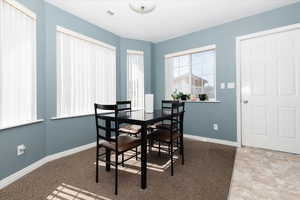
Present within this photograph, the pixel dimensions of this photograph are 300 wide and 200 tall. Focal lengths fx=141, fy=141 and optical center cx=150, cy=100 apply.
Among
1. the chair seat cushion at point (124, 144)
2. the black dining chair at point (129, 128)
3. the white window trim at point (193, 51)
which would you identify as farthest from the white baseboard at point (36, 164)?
the white window trim at point (193, 51)

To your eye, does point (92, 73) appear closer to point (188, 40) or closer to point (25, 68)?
point (25, 68)

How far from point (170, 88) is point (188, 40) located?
134 centimetres

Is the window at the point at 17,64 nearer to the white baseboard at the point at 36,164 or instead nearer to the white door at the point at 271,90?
the white baseboard at the point at 36,164

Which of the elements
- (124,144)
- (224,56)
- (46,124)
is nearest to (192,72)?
(224,56)

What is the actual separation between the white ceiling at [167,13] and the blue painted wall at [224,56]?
5.5 inches

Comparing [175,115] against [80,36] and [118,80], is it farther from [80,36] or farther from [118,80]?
[80,36]

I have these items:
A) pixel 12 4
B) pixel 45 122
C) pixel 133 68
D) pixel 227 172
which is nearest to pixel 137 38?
pixel 133 68

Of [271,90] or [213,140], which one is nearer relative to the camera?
[271,90]

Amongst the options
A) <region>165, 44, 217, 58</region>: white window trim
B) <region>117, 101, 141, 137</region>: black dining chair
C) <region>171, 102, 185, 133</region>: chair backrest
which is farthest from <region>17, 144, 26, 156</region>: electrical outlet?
<region>165, 44, 217, 58</region>: white window trim

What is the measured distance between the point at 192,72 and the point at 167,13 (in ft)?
5.11

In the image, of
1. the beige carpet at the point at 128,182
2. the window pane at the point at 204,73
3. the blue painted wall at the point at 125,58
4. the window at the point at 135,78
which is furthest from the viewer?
the window at the point at 135,78

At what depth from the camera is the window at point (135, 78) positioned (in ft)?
12.6

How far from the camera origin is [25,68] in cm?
200

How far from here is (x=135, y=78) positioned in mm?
3949
